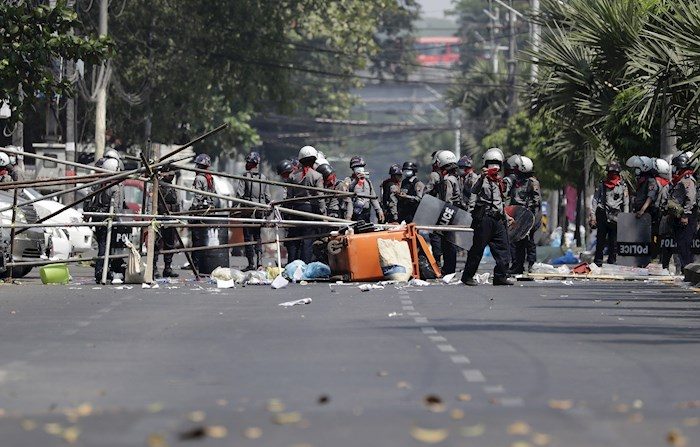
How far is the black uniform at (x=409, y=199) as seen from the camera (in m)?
33.8

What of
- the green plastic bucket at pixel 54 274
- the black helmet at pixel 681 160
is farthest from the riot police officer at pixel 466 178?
the green plastic bucket at pixel 54 274

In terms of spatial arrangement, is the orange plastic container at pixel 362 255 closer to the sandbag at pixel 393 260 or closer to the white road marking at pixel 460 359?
the sandbag at pixel 393 260

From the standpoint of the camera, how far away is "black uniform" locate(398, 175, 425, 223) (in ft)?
111

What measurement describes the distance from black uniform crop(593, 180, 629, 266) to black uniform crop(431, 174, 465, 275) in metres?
2.45

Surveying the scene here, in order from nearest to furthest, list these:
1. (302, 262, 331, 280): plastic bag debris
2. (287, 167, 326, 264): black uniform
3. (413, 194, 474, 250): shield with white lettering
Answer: (302, 262, 331, 280): plastic bag debris < (413, 194, 474, 250): shield with white lettering < (287, 167, 326, 264): black uniform

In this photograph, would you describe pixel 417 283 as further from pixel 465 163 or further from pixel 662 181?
pixel 662 181

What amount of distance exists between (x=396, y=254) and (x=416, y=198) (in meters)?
5.63

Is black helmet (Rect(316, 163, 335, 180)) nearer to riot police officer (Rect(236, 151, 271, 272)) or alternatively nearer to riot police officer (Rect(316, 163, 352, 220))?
riot police officer (Rect(316, 163, 352, 220))

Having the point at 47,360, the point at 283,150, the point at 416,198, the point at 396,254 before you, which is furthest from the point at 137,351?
the point at 283,150

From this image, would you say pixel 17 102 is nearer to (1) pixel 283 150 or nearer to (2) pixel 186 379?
(2) pixel 186 379

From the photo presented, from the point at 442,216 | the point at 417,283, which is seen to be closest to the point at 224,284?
the point at 417,283

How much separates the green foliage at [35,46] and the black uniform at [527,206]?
293 inches

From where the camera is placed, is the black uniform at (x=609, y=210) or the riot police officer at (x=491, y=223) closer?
the riot police officer at (x=491, y=223)

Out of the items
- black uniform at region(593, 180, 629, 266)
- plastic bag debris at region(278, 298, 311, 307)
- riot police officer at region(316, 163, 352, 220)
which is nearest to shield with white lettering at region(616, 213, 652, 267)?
black uniform at region(593, 180, 629, 266)
